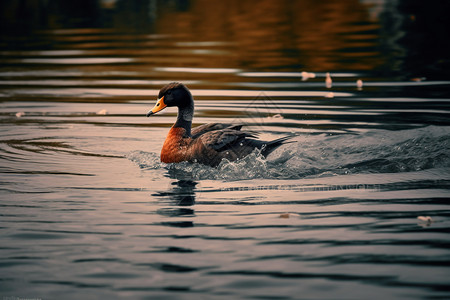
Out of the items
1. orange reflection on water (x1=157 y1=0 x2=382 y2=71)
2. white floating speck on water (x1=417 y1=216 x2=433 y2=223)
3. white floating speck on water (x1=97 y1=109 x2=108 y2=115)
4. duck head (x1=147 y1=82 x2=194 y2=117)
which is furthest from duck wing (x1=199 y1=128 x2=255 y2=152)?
orange reflection on water (x1=157 y1=0 x2=382 y2=71)

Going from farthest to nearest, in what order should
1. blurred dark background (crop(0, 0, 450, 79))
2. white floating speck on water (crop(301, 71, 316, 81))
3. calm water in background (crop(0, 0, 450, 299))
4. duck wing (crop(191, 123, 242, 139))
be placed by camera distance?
blurred dark background (crop(0, 0, 450, 79)) → white floating speck on water (crop(301, 71, 316, 81)) → duck wing (crop(191, 123, 242, 139)) → calm water in background (crop(0, 0, 450, 299))

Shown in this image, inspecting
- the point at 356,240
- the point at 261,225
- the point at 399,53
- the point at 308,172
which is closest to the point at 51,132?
the point at 308,172

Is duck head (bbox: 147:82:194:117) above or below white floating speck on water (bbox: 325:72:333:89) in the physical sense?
above

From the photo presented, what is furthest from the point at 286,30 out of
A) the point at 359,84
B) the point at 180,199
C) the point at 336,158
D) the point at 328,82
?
the point at 180,199

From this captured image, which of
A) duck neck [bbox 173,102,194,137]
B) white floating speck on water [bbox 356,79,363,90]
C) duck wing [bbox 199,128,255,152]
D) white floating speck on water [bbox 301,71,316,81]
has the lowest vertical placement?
white floating speck on water [bbox 356,79,363,90]

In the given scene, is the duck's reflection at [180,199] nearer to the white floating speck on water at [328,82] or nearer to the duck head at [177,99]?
the duck head at [177,99]

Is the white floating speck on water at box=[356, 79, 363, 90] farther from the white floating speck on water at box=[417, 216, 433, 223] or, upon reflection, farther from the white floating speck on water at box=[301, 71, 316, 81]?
the white floating speck on water at box=[417, 216, 433, 223]

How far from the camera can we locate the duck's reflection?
7.73 m

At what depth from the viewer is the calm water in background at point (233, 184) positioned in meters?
5.95

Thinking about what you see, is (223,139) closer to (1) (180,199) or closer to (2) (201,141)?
(2) (201,141)

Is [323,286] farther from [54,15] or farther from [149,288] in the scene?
[54,15]

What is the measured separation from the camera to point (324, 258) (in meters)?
6.27

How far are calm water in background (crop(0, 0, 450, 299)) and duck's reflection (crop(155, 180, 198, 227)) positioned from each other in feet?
0.10

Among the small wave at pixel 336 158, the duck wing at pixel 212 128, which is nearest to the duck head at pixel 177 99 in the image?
the duck wing at pixel 212 128
